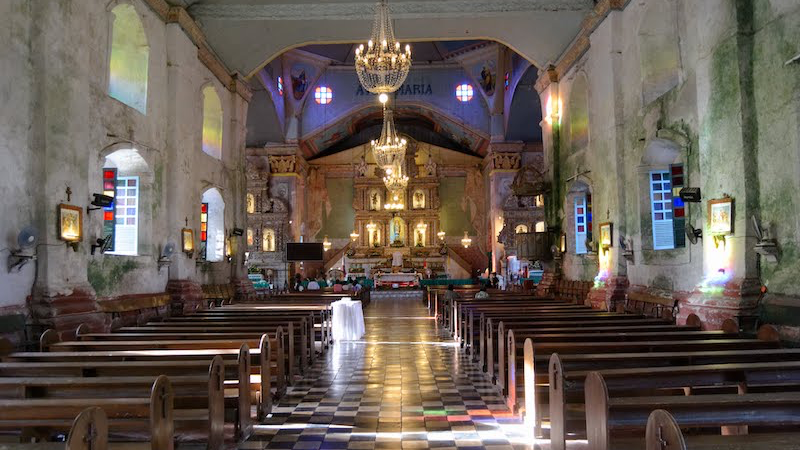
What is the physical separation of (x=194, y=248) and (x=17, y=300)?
19.2ft

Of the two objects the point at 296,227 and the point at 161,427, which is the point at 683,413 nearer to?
the point at 161,427

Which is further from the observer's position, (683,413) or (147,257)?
(147,257)

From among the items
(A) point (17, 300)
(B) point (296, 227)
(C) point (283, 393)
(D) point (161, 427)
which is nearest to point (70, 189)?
(A) point (17, 300)

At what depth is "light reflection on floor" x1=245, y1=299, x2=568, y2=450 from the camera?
17.7 ft

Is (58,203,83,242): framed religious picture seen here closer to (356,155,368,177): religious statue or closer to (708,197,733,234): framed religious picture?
(708,197,733,234): framed religious picture

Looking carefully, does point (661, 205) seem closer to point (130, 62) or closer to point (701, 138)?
point (701, 138)

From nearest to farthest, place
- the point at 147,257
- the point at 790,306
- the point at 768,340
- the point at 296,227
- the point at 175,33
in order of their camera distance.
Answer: the point at 768,340
the point at 790,306
the point at 147,257
the point at 175,33
the point at 296,227

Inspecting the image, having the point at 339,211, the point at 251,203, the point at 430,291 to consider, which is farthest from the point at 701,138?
the point at 339,211

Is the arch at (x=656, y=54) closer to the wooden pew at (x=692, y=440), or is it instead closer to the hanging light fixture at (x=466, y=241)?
the wooden pew at (x=692, y=440)

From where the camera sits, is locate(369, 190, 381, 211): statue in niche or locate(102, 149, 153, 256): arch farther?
locate(369, 190, 381, 211): statue in niche

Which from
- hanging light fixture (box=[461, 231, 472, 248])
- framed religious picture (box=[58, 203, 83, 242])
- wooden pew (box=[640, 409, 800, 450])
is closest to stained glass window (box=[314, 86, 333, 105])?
hanging light fixture (box=[461, 231, 472, 248])

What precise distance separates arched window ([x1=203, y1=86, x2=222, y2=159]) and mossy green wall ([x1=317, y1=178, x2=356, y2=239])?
1744 centimetres

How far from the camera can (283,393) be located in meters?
7.37

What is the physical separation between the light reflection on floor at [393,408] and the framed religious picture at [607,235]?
163 inches
